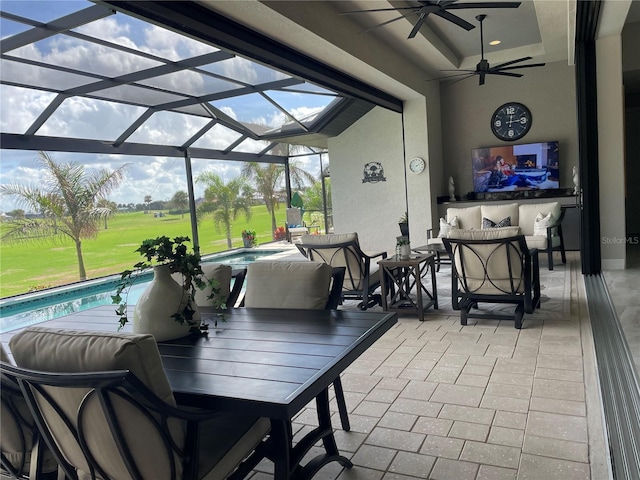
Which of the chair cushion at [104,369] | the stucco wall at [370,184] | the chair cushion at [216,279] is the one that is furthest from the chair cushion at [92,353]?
the stucco wall at [370,184]

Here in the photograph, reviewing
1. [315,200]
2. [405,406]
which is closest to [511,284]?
[405,406]

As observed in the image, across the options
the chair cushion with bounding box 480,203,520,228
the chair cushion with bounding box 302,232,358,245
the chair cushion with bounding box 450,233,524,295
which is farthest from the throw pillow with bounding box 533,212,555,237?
the chair cushion with bounding box 302,232,358,245

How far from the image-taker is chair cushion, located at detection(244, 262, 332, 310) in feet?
8.42

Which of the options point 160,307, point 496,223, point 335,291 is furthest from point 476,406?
point 496,223

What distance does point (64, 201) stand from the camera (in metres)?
9.91

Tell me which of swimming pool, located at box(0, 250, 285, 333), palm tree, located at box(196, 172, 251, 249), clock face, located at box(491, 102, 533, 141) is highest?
clock face, located at box(491, 102, 533, 141)

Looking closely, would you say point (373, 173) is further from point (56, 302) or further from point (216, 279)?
point (216, 279)

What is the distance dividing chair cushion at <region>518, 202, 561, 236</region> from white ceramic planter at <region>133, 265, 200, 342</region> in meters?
6.52

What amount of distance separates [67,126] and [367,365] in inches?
290

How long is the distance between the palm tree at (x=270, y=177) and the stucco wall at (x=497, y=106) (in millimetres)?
5022

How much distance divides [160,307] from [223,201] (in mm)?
11789

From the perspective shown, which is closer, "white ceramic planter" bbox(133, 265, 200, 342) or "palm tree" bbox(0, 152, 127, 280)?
"white ceramic planter" bbox(133, 265, 200, 342)

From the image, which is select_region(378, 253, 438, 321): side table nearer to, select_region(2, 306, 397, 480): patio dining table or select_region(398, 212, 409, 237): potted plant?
select_region(2, 306, 397, 480): patio dining table

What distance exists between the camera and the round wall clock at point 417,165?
339 inches
